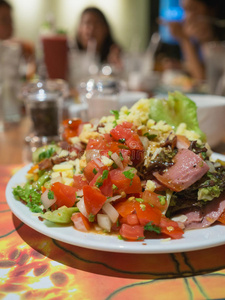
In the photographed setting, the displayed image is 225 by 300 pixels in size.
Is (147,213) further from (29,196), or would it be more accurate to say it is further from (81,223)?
(29,196)

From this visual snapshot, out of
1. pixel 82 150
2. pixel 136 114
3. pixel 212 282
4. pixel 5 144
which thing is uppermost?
pixel 136 114

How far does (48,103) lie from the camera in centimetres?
227

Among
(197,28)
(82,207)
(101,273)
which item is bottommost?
(101,273)

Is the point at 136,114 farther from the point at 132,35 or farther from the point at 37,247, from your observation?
the point at 132,35

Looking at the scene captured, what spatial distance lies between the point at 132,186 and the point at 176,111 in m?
0.71

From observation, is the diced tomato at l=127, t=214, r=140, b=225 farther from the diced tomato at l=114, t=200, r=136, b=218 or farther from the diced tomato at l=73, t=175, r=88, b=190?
the diced tomato at l=73, t=175, r=88, b=190

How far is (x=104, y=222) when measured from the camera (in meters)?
0.95

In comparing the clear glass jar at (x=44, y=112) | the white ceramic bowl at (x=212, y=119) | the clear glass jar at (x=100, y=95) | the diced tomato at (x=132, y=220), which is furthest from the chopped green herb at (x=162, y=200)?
the clear glass jar at (x=44, y=112)

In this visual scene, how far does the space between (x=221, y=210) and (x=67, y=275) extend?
50 cm

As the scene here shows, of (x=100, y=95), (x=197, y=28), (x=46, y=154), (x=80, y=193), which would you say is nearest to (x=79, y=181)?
(x=80, y=193)

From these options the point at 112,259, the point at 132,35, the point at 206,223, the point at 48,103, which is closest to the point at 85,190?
the point at 112,259

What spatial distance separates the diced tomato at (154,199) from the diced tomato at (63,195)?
0.74ft

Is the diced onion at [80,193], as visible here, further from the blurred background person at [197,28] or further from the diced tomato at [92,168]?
the blurred background person at [197,28]

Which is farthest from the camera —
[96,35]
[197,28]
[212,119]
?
[96,35]
